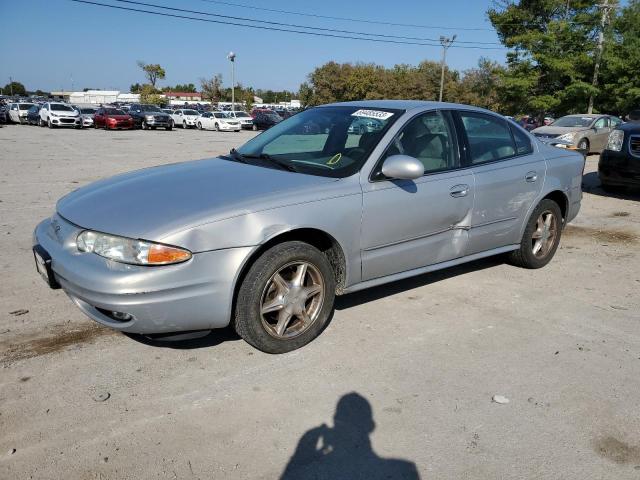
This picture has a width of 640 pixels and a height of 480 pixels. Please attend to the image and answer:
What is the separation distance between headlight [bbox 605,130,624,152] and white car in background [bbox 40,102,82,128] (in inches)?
1240

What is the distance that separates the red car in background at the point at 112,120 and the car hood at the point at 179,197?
30443mm

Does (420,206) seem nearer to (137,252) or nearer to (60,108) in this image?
(137,252)

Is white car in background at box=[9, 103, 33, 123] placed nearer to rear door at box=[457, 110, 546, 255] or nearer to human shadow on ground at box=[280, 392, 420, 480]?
rear door at box=[457, 110, 546, 255]

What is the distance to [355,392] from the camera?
9.66ft

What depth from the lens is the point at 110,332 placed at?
362cm

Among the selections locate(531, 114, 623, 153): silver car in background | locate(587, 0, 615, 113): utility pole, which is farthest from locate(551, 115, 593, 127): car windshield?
locate(587, 0, 615, 113): utility pole

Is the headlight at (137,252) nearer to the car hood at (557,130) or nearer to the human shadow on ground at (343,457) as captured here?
the human shadow on ground at (343,457)

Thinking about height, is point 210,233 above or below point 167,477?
above

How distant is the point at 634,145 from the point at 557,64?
82.6ft

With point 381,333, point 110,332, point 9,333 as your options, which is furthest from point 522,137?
point 9,333

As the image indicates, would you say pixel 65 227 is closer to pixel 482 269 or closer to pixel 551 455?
pixel 551 455

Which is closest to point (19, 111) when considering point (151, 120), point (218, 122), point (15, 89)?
point (151, 120)

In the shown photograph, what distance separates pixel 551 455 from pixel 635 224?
6.21 m

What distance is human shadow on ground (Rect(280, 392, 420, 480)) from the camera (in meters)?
2.31
